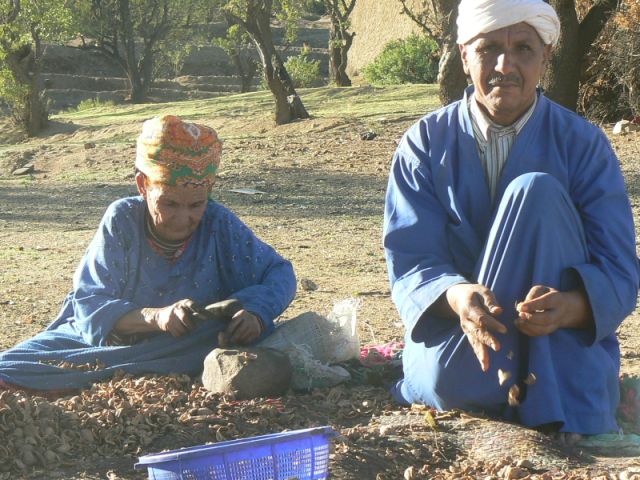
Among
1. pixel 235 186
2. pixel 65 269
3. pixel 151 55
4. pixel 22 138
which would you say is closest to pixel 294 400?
pixel 65 269

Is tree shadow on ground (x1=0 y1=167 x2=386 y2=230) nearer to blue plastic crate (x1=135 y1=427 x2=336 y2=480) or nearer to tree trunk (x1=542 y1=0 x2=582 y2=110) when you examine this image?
tree trunk (x1=542 y1=0 x2=582 y2=110)

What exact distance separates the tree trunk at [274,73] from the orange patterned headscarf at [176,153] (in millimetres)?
11868

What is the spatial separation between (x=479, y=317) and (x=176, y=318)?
1.34 m

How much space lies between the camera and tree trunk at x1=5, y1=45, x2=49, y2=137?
21.0 metres

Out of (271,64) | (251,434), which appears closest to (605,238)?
(251,434)

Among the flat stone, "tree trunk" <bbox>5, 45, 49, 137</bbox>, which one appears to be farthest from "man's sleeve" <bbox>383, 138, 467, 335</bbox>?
"tree trunk" <bbox>5, 45, 49, 137</bbox>

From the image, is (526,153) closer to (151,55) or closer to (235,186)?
(235,186)

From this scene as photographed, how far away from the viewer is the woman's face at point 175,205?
4.32 m

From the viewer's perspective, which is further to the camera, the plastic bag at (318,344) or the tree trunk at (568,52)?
the tree trunk at (568,52)

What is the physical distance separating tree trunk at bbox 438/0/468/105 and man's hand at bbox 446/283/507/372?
333 inches

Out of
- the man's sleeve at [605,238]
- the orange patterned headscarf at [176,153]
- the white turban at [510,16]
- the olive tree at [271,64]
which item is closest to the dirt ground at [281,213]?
the olive tree at [271,64]

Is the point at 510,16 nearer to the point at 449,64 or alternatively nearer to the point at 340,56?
the point at 449,64

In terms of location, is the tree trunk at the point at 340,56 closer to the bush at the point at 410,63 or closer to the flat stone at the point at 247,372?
the bush at the point at 410,63

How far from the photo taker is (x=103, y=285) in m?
4.43
